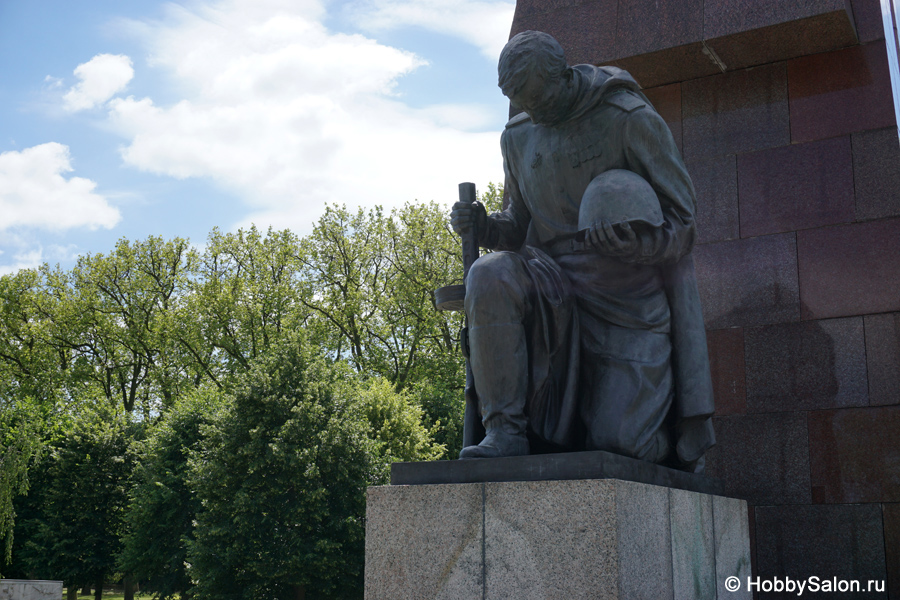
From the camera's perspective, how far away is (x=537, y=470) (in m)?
4.09

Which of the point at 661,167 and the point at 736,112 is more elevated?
the point at 736,112

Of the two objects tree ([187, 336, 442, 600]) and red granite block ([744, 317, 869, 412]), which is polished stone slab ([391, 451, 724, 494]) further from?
tree ([187, 336, 442, 600])

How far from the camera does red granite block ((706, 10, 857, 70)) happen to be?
7.11 meters

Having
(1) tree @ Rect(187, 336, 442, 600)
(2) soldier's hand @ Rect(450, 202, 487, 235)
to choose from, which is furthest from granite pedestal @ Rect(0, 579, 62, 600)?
(2) soldier's hand @ Rect(450, 202, 487, 235)

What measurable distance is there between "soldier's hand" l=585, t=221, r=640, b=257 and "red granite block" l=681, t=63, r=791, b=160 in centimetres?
337

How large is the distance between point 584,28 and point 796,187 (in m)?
2.58

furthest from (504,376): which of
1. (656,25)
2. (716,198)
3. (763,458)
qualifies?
(656,25)

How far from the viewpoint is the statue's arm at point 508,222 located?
5.54 m

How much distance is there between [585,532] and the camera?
372 cm

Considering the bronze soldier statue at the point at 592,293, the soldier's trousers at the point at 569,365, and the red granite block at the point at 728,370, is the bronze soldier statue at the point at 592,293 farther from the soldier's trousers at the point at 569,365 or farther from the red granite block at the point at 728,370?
the red granite block at the point at 728,370

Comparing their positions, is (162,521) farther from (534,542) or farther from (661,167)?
(534,542)

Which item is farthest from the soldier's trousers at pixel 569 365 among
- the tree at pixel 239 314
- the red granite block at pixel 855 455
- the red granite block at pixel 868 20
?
the tree at pixel 239 314

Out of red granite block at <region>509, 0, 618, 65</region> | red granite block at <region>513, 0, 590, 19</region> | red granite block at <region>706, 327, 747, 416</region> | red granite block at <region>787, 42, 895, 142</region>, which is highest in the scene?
red granite block at <region>513, 0, 590, 19</region>

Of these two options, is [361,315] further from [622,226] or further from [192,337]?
[622,226]
